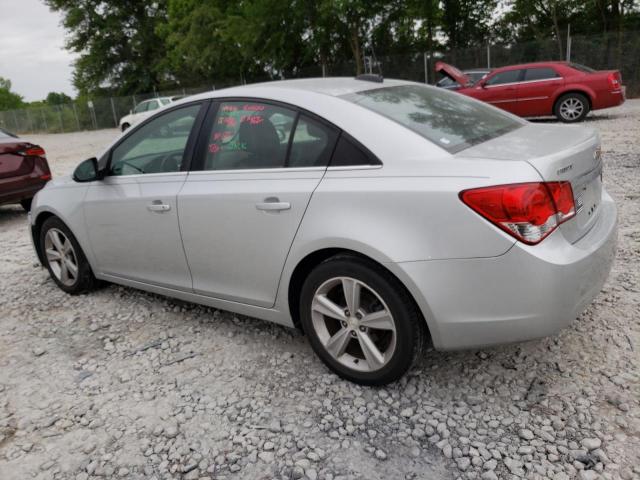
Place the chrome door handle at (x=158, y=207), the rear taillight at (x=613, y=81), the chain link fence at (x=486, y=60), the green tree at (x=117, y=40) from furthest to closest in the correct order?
1. the green tree at (x=117, y=40)
2. the chain link fence at (x=486, y=60)
3. the rear taillight at (x=613, y=81)
4. the chrome door handle at (x=158, y=207)

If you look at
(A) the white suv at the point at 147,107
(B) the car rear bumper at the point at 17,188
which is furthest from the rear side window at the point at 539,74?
(A) the white suv at the point at 147,107

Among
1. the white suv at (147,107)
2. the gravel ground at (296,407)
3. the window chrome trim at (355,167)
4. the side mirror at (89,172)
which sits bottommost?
the gravel ground at (296,407)

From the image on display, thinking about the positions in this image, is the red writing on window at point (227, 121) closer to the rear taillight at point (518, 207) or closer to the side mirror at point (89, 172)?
the side mirror at point (89, 172)

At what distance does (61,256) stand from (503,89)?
11.1 meters

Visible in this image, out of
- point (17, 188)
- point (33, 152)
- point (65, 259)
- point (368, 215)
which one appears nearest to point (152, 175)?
point (65, 259)

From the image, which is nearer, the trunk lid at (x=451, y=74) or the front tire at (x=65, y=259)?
the front tire at (x=65, y=259)

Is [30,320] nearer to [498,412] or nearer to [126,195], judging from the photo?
[126,195]

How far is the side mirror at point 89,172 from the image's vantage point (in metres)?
3.93

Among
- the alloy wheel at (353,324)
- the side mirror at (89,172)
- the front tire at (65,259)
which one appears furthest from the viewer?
the front tire at (65,259)

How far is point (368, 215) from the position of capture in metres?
2.54

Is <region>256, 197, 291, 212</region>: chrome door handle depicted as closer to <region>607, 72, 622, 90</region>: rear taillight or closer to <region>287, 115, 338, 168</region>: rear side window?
<region>287, 115, 338, 168</region>: rear side window

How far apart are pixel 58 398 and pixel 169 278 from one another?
974mm

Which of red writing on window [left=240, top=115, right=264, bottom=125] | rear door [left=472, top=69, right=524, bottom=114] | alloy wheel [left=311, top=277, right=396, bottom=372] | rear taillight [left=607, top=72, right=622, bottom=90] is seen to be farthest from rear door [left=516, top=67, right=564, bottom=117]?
alloy wheel [left=311, top=277, right=396, bottom=372]

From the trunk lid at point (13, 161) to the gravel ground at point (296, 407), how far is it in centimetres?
440
